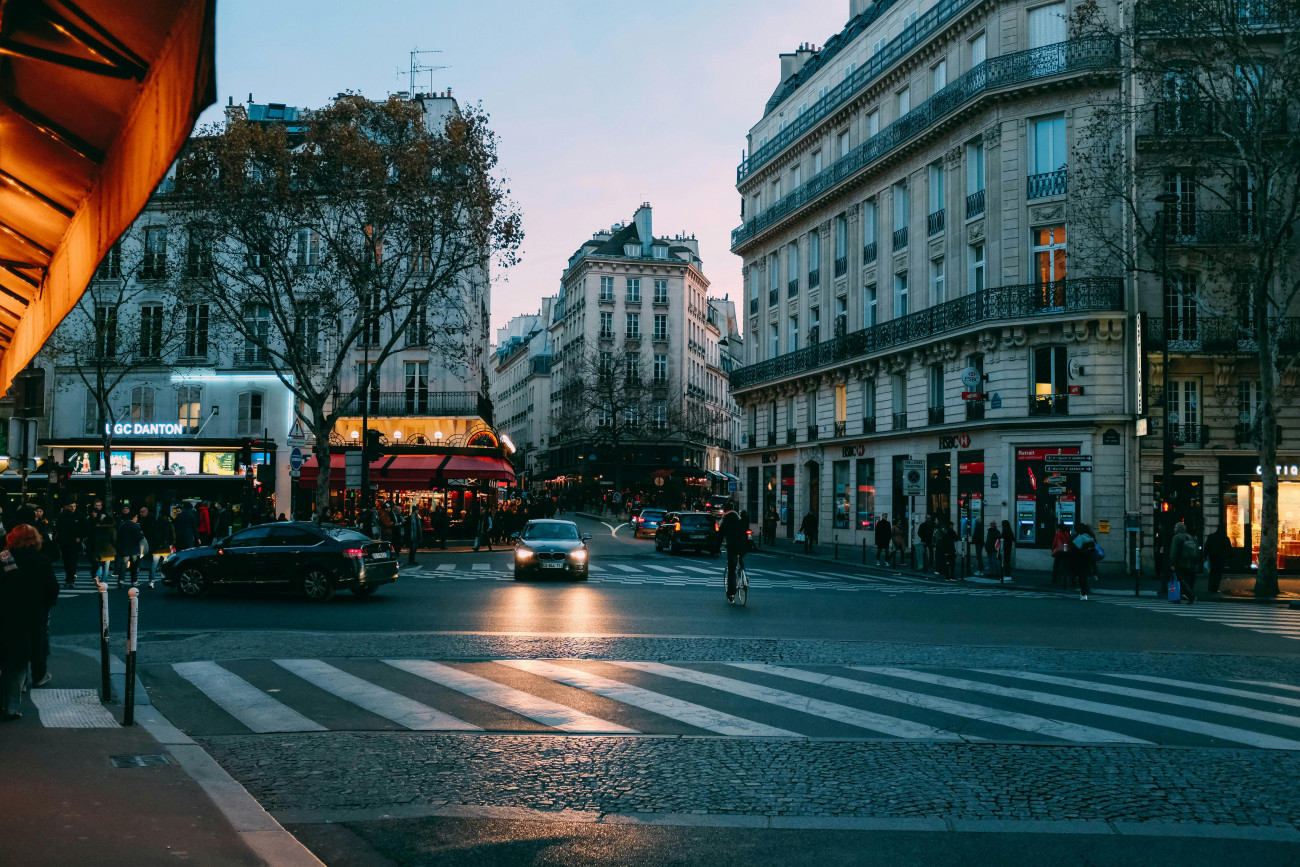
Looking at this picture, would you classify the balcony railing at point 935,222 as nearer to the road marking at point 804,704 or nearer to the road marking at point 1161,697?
the road marking at point 1161,697

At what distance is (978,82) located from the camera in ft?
121

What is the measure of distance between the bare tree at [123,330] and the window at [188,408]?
1203 millimetres

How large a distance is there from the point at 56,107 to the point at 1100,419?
111 ft

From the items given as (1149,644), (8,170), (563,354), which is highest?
(563,354)

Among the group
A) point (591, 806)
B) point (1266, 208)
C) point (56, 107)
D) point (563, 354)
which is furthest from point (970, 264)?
point (563, 354)

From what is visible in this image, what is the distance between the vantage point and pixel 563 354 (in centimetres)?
10669

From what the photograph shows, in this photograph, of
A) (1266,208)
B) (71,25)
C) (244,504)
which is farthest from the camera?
(244,504)

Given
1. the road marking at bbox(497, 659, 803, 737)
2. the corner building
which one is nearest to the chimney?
the corner building

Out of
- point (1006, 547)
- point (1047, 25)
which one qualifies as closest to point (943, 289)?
point (1047, 25)

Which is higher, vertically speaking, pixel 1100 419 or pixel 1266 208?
pixel 1266 208

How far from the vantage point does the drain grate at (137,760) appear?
7.30 metres

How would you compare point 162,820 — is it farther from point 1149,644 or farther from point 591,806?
point 1149,644

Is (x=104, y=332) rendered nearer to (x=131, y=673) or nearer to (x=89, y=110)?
(x=131, y=673)

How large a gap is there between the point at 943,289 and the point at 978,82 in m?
7.24
